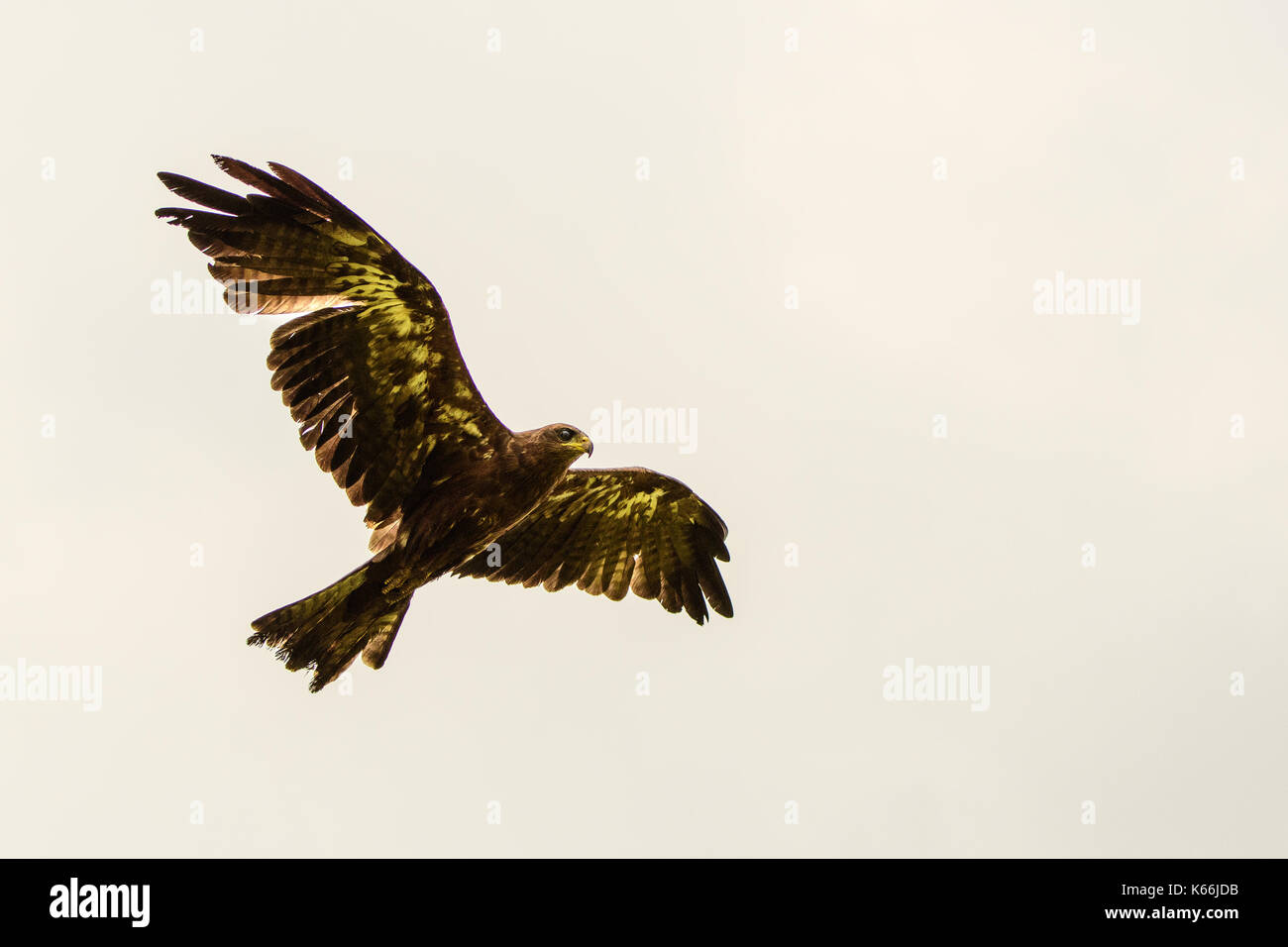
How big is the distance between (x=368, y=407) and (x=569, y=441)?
159 centimetres

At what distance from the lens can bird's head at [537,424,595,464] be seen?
440 inches

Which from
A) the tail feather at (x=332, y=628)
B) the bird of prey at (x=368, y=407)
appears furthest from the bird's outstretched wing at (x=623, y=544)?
the tail feather at (x=332, y=628)

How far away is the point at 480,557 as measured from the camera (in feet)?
42.6

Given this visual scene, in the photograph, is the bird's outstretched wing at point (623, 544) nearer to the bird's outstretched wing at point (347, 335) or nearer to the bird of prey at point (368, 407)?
the bird of prey at point (368, 407)

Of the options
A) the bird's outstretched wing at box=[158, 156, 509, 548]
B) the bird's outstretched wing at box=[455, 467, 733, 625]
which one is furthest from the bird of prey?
the bird's outstretched wing at box=[455, 467, 733, 625]

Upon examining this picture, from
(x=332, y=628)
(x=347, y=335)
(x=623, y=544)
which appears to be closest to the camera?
(x=347, y=335)

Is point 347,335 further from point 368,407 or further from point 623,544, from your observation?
point 623,544

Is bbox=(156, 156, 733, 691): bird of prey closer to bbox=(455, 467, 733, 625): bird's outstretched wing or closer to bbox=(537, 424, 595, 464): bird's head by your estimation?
bbox=(537, 424, 595, 464): bird's head

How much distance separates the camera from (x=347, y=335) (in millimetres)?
10750

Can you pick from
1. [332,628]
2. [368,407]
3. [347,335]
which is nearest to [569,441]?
[368,407]

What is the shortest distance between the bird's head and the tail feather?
1728 mm

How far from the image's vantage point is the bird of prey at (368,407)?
10.3 m

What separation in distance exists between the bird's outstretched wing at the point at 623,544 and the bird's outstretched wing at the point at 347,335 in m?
1.90
